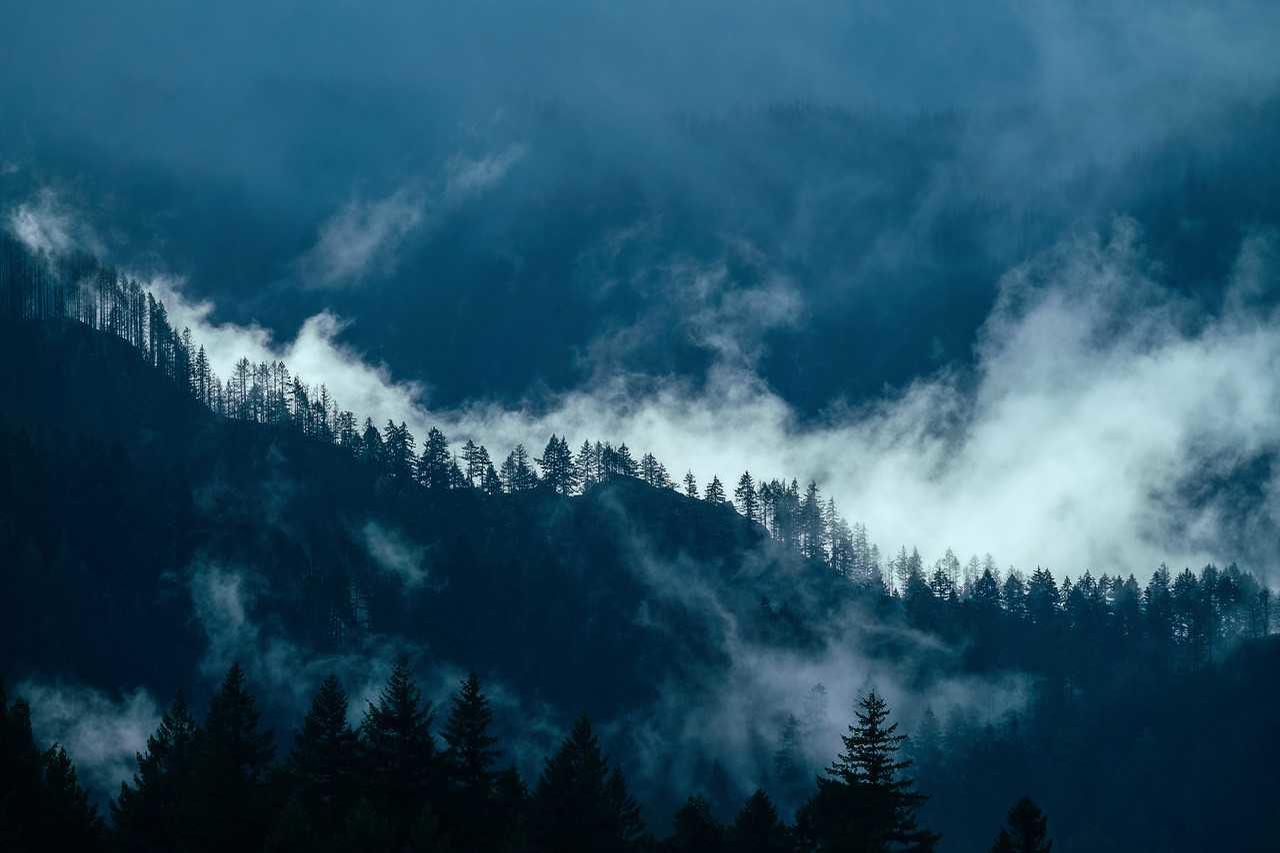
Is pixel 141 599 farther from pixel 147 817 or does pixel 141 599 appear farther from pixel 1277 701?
pixel 1277 701

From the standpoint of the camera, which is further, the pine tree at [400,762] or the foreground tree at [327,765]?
the foreground tree at [327,765]

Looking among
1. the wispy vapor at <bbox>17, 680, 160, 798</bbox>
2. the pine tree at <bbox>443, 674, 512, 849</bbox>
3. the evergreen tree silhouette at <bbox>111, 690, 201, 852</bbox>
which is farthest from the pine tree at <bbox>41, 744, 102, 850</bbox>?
the wispy vapor at <bbox>17, 680, 160, 798</bbox>

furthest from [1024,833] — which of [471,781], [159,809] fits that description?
[159,809]

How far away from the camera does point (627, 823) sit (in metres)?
59.5

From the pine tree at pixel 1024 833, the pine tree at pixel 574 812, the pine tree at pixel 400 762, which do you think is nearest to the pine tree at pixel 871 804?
the pine tree at pixel 1024 833

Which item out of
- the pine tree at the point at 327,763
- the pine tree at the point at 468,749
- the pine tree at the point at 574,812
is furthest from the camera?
the pine tree at the point at 468,749

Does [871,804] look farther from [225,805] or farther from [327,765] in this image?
[225,805]

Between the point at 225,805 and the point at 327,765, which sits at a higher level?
the point at 327,765

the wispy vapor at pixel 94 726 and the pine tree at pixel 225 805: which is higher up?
the wispy vapor at pixel 94 726

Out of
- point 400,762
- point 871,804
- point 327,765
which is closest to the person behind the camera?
point 871,804

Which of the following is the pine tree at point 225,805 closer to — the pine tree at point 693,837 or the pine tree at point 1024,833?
the pine tree at point 693,837

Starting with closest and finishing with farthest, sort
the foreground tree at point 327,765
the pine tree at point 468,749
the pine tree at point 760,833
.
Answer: the foreground tree at point 327,765
the pine tree at point 468,749
the pine tree at point 760,833

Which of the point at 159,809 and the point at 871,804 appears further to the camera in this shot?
the point at 159,809

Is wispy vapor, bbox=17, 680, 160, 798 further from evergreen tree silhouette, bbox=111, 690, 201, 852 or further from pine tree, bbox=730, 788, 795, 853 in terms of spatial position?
pine tree, bbox=730, 788, 795, 853
